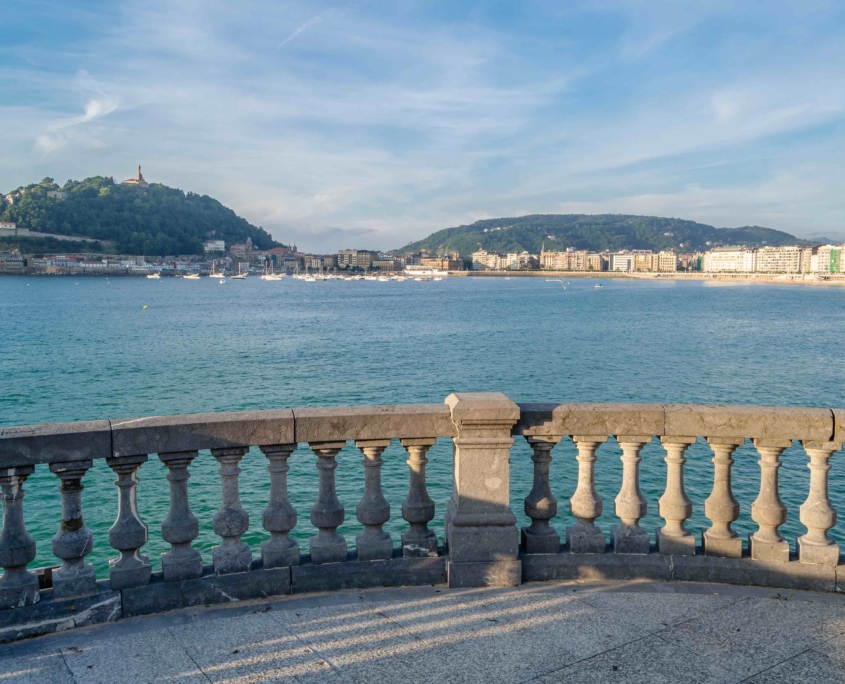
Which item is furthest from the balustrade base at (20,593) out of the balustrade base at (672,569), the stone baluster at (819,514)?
the stone baluster at (819,514)

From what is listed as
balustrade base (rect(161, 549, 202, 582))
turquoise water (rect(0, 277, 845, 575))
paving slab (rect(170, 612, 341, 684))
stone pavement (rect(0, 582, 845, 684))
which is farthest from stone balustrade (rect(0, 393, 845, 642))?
turquoise water (rect(0, 277, 845, 575))

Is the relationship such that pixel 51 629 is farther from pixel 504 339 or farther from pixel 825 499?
pixel 504 339

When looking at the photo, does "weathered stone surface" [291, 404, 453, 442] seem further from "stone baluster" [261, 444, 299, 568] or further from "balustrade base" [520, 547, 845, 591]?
"balustrade base" [520, 547, 845, 591]

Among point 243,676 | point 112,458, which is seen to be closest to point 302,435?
point 112,458

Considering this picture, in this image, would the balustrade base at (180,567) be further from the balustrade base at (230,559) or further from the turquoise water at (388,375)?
the turquoise water at (388,375)

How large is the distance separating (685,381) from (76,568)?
30.4 meters

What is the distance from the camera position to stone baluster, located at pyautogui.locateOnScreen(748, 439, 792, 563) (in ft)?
14.4

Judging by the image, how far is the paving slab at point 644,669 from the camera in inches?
131

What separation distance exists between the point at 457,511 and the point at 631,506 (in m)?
1.13

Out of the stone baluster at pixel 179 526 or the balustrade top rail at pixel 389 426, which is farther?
the stone baluster at pixel 179 526

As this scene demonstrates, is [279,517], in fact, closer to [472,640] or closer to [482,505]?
[482,505]

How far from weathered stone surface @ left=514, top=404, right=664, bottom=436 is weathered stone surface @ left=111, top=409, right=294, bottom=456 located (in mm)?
1508

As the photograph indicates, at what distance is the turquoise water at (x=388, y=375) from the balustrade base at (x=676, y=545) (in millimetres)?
8092

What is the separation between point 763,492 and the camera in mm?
4480
